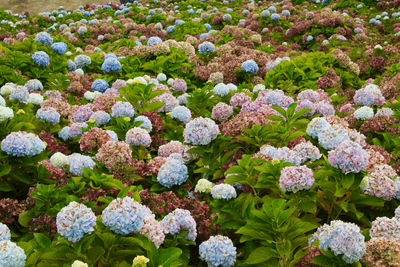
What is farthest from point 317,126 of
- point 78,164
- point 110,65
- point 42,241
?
point 110,65

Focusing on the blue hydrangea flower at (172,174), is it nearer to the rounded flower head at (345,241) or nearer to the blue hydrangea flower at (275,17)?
the rounded flower head at (345,241)

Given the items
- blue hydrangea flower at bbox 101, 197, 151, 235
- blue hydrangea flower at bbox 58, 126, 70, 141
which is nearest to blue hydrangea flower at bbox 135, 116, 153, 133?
blue hydrangea flower at bbox 58, 126, 70, 141

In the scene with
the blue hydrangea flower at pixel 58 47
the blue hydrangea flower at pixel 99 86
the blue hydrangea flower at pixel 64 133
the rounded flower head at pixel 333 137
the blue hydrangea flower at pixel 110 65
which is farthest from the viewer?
the blue hydrangea flower at pixel 58 47

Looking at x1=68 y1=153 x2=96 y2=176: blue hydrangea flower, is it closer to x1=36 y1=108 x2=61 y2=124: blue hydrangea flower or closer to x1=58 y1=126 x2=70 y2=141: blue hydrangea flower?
x1=58 y1=126 x2=70 y2=141: blue hydrangea flower

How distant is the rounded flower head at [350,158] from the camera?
93.4 inches

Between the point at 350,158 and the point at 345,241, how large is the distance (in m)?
0.61

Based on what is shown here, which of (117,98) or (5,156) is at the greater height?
(5,156)

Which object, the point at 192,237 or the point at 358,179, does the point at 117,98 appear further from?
the point at 358,179

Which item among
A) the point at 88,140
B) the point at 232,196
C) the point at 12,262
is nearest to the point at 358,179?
the point at 232,196

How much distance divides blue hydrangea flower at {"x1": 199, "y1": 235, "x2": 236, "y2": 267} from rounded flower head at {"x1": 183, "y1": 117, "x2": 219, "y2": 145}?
1057 mm

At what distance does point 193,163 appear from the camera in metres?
3.87

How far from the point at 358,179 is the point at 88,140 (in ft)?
8.52

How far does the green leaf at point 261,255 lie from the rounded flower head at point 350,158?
2.37 feet

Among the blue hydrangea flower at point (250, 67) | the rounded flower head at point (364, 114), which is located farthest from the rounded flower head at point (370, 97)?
the blue hydrangea flower at point (250, 67)
